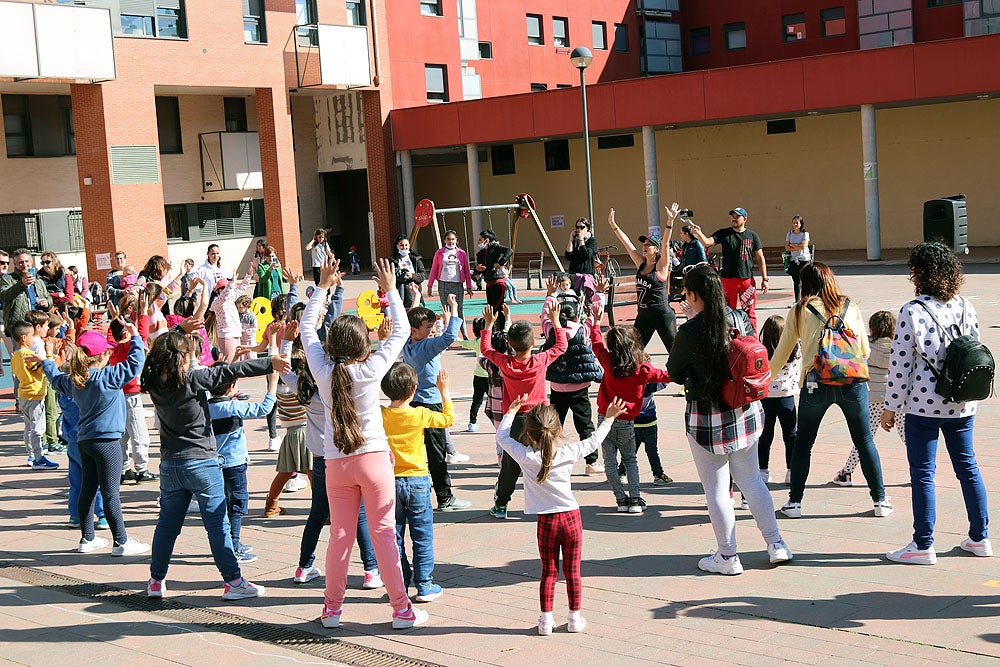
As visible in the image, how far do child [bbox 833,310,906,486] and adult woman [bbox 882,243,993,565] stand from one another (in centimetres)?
181

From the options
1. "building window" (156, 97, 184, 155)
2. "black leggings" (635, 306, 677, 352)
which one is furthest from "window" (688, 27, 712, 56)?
"black leggings" (635, 306, 677, 352)

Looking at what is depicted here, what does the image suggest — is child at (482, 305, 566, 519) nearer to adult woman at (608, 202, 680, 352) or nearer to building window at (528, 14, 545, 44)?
adult woman at (608, 202, 680, 352)

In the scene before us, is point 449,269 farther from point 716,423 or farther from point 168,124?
point 168,124

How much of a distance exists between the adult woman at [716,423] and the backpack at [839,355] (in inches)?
43.2

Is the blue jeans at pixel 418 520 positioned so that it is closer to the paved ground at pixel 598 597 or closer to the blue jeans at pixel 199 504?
the paved ground at pixel 598 597

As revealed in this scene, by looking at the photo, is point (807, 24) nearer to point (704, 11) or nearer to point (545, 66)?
point (704, 11)

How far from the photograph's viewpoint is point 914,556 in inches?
266

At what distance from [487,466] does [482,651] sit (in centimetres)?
442

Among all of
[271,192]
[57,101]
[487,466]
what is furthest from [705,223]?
[487,466]

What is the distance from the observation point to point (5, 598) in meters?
7.40

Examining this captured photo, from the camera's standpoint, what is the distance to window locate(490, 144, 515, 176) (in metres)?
44.8

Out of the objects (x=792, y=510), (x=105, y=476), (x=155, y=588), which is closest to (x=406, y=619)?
(x=155, y=588)

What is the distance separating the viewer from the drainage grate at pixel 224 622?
595 cm

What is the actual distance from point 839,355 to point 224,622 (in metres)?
4.23
